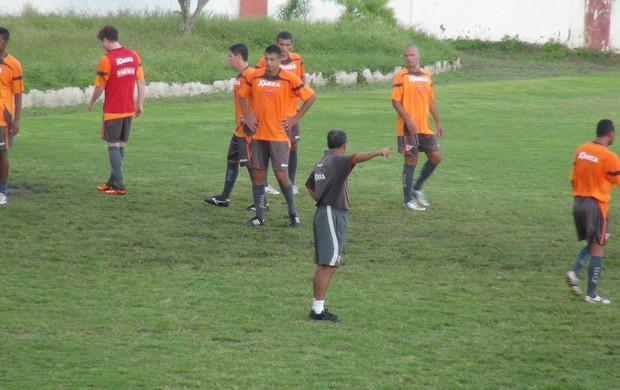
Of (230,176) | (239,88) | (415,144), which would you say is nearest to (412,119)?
(415,144)

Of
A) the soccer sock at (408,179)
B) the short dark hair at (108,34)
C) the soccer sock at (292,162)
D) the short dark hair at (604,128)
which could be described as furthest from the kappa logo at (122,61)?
the short dark hair at (604,128)

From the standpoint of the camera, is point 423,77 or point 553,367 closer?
point 553,367

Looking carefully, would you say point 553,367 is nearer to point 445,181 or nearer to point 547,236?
point 547,236

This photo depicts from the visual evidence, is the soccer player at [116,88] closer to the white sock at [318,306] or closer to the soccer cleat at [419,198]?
the soccer cleat at [419,198]

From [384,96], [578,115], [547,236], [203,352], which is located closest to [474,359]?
[203,352]

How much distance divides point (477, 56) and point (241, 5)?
10.1m

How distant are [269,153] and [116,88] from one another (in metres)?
2.28

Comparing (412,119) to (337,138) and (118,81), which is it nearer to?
(118,81)

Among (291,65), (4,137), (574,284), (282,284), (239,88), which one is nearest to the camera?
(574,284)

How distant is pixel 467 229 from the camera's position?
10.8 meters

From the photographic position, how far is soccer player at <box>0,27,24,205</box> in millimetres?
10665

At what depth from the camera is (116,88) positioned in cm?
1148

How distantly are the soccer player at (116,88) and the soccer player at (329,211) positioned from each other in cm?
486

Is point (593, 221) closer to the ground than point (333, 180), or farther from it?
closer to the ground
